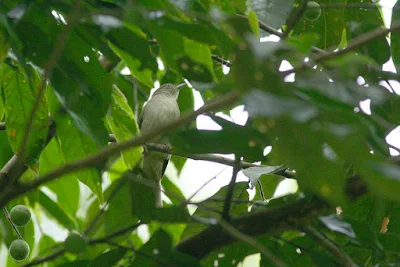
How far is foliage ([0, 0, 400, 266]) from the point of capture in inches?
40.2

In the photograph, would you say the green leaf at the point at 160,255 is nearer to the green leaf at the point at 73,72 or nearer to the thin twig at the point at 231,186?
the thin twig at the point at 231,186

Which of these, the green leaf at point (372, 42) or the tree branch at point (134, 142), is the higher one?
the tree branch at point (134, 142)

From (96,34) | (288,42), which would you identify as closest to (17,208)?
(96,34)

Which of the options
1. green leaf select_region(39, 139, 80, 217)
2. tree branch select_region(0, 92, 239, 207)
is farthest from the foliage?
green leaf select_region(39, 139, 80, 217)

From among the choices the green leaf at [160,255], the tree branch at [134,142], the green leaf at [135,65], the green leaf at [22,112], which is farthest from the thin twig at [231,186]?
the green leaf at [22,112]

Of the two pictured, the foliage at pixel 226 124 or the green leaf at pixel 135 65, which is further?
the green leaf at pixel 135 65

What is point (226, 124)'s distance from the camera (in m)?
1.41

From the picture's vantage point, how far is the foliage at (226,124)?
102 centimetres

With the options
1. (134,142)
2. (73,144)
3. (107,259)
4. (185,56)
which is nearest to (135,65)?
(73,144)

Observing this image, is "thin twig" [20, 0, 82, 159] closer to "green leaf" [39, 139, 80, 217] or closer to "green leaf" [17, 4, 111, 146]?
"green leaf" [17, 4, 111, 146]

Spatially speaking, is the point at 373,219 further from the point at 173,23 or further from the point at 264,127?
the point at 264,127

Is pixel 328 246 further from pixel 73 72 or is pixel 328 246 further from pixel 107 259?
pixel 73 72

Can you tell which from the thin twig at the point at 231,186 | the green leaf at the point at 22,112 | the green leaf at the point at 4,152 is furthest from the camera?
the green leaf at the point at 4,152

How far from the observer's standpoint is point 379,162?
39.4 inches
